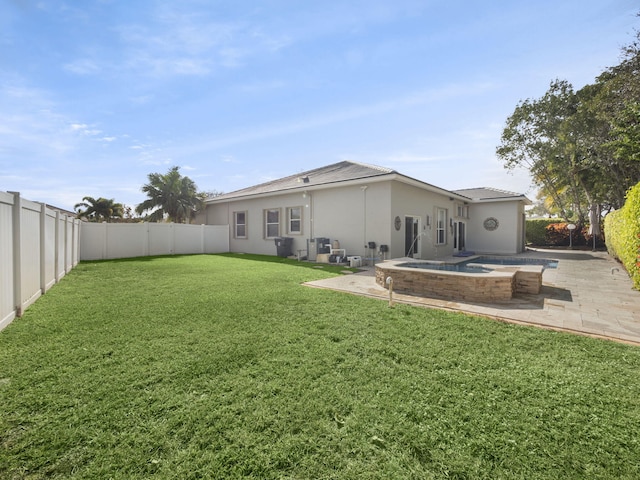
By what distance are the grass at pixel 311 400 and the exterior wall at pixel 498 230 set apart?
661 inches

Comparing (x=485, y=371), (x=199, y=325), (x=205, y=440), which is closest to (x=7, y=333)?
(x=199, y=325)

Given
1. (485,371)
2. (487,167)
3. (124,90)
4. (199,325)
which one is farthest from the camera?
(487,167)

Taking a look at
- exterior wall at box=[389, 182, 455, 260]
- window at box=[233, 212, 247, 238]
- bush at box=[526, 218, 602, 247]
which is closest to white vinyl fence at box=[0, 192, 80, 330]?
exterior wall at box=[389, 182, 455, 260]

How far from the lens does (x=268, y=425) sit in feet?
7.20

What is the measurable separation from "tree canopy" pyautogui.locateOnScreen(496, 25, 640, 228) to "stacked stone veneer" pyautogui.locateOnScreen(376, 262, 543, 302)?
35.3 ft

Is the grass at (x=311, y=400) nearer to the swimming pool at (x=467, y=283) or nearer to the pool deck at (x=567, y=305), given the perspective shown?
the pool deck at (x=567, y=305)

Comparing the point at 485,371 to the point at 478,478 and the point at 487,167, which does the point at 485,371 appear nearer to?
the point at 478,478

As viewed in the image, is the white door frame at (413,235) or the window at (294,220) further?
the window at (294,220)

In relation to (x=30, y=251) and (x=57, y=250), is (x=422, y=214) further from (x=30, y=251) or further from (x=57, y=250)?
(x=57, y=250)

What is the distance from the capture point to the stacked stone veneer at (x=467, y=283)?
607cm

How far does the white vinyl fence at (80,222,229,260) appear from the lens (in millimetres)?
14055

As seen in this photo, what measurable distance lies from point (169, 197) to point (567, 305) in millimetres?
20989

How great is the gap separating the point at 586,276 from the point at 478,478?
10.6 meters

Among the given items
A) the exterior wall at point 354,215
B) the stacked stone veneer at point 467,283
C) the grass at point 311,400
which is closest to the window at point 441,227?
the exterior wall at point 354,215
